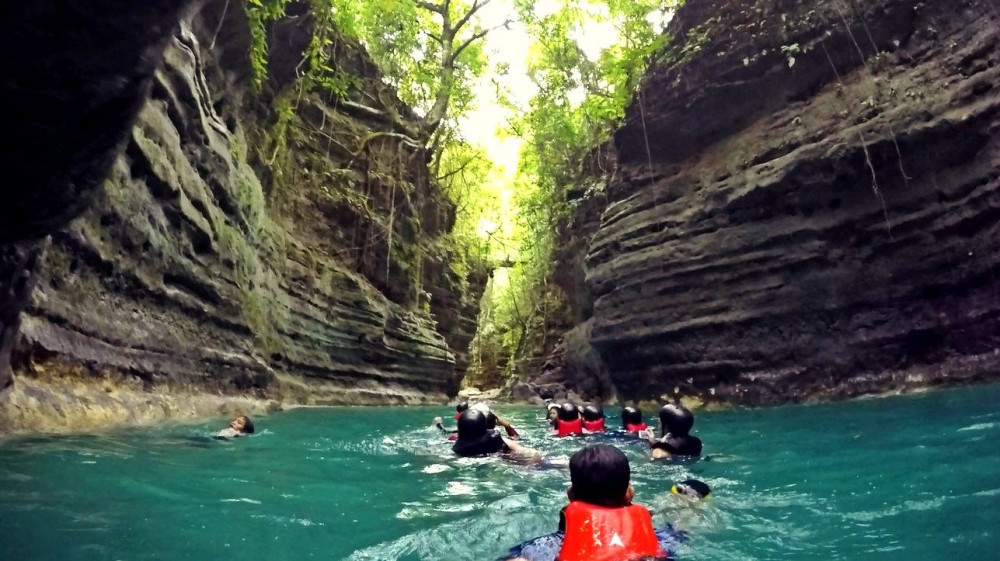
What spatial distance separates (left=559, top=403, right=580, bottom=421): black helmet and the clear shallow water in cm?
188

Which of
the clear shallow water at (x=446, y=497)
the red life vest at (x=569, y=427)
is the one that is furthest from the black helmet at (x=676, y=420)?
the red life vest at (x=569, y=427)

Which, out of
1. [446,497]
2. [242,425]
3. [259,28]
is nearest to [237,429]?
[242,425]

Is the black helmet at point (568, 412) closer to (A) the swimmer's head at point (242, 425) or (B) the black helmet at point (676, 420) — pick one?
(B) the black helmet at point (676, 420)

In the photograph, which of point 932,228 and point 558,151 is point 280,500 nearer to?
point 932,228

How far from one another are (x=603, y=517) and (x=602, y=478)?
7.8 inches

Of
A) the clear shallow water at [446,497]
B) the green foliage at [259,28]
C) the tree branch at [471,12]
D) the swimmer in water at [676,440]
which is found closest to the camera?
the clear shallow water at [446,497]

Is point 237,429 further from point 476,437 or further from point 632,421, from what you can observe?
point 632,421

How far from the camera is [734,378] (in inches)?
486

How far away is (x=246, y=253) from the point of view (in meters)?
11.3

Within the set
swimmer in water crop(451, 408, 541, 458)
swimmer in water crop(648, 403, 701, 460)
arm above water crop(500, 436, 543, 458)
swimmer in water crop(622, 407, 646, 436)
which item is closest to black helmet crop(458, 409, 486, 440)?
swimmer in water crop(451, 408, 541, 458)

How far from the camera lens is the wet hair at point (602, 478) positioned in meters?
3.32

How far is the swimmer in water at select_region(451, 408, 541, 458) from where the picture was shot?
7.35 metres

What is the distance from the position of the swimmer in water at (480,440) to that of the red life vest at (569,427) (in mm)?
2266

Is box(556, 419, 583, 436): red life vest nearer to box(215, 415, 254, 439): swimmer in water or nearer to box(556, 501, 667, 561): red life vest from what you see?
box(215, 415, 254, 439): swimmer in water
